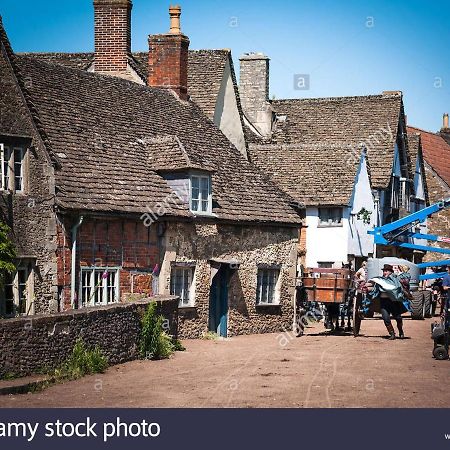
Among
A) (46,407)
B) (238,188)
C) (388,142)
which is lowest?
(46,407)

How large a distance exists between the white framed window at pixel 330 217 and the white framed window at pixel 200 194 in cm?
1254

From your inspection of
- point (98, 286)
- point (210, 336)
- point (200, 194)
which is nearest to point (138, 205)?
point (98, 286)

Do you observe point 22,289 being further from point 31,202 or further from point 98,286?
point 98,286

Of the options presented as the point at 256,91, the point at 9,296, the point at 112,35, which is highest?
the point at 256,91

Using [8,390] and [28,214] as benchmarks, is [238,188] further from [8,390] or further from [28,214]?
[8,390]

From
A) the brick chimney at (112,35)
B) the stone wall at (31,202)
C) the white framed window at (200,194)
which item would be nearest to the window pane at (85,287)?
the stone wall at (31,202)

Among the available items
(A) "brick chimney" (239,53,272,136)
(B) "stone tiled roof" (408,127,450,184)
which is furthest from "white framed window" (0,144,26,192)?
(B) "stone tiled roof" (408,127,450,184)

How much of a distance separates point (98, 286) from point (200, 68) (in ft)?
49.3

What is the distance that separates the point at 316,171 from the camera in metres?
41.2

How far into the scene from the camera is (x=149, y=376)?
1891 cm

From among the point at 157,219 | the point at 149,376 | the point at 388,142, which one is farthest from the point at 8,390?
the point at 388,142

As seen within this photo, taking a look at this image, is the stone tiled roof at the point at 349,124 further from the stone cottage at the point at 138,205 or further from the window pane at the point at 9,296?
the window pane at the point at 9,296

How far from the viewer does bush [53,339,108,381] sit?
18.1 metres

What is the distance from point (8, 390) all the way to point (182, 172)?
13479 mm
